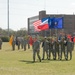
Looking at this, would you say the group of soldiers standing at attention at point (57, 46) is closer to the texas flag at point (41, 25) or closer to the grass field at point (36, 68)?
the texas flag at point (41, 25)

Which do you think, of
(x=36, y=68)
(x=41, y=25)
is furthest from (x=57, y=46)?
(x=36, y=68)

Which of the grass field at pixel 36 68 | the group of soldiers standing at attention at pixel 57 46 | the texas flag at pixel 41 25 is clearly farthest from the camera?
the texas flag at pixel 41 25

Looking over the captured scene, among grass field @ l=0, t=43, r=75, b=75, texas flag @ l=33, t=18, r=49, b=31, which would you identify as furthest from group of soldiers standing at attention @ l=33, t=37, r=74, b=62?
grass field @ l=0, t=43, r=75, b=75

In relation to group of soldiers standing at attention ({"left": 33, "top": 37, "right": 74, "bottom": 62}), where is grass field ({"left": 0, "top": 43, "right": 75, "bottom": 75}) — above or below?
below

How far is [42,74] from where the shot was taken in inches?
593

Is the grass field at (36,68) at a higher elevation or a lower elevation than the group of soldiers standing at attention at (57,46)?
lower

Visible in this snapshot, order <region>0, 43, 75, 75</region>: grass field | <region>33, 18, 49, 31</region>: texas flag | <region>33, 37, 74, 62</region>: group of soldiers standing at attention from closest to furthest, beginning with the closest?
<region>0, 43, 75, 75</region>: grass field → <region>33, 37, 74, 62</region>: group of soldiers standing at attention → <region>33, 18, 49, 31</region>: texas flag

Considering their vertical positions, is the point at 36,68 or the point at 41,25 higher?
the point at 41,25

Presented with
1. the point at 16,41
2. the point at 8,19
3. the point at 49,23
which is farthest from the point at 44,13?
the point at 49,23

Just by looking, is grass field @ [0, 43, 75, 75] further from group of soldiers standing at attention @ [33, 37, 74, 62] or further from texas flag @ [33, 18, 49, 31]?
texas flag @ [33, 18, 49, 31]

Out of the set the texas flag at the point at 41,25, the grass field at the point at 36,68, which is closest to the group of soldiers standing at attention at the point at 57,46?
the texas flag at the point at 41,25

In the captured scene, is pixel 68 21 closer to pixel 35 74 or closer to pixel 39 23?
pixel 39 23

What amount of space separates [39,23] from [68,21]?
A: 371ft

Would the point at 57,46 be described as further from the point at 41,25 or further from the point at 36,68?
the point at 36,68
